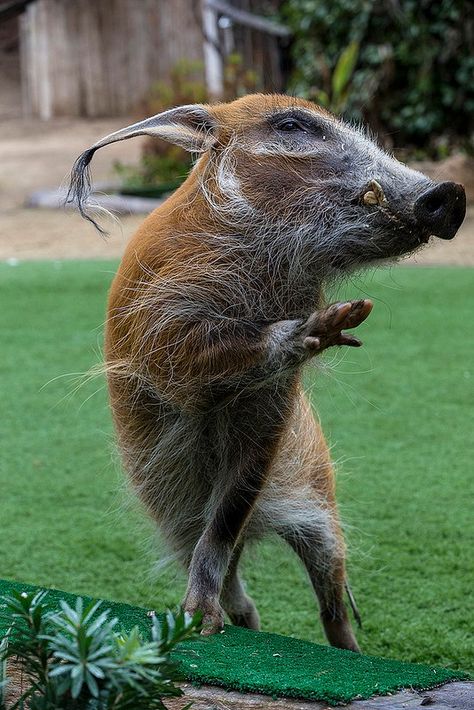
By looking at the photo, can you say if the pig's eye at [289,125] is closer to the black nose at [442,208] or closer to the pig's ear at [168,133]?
the pig's ear at [168,133]

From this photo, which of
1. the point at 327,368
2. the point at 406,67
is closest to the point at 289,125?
the point at 327,368

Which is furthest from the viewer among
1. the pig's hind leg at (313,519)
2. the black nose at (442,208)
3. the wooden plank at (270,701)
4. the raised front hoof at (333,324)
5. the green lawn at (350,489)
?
the green lawn at (350,489)

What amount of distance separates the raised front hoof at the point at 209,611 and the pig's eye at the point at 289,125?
116 centimetres

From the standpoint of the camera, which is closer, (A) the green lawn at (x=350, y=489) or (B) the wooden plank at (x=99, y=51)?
(A) the green lawn at (x=350, y=489)

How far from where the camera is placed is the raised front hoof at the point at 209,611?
243 cm

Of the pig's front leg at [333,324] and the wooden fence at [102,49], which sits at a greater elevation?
the pig's front leg at [333,324]

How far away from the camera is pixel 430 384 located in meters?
5.42

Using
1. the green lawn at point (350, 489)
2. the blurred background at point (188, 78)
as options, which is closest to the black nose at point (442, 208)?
the green lawn at point (350, 489)

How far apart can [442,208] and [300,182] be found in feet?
1.20

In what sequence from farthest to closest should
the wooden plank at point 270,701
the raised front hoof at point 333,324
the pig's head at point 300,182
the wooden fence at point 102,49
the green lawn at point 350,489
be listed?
1. the wooden fence at point 102,49
2. the green lawn at point 350,489
3. the pig's head at point 300,182
4. the raised front hoof at point 333,324
5. the wooden plank at point 270,701

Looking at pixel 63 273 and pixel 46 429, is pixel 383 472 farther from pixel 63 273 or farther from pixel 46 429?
pixel 63 273

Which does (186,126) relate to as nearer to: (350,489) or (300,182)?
(300,182)

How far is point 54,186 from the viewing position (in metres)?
15.2

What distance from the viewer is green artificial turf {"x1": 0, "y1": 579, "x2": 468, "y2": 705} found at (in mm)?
1949
